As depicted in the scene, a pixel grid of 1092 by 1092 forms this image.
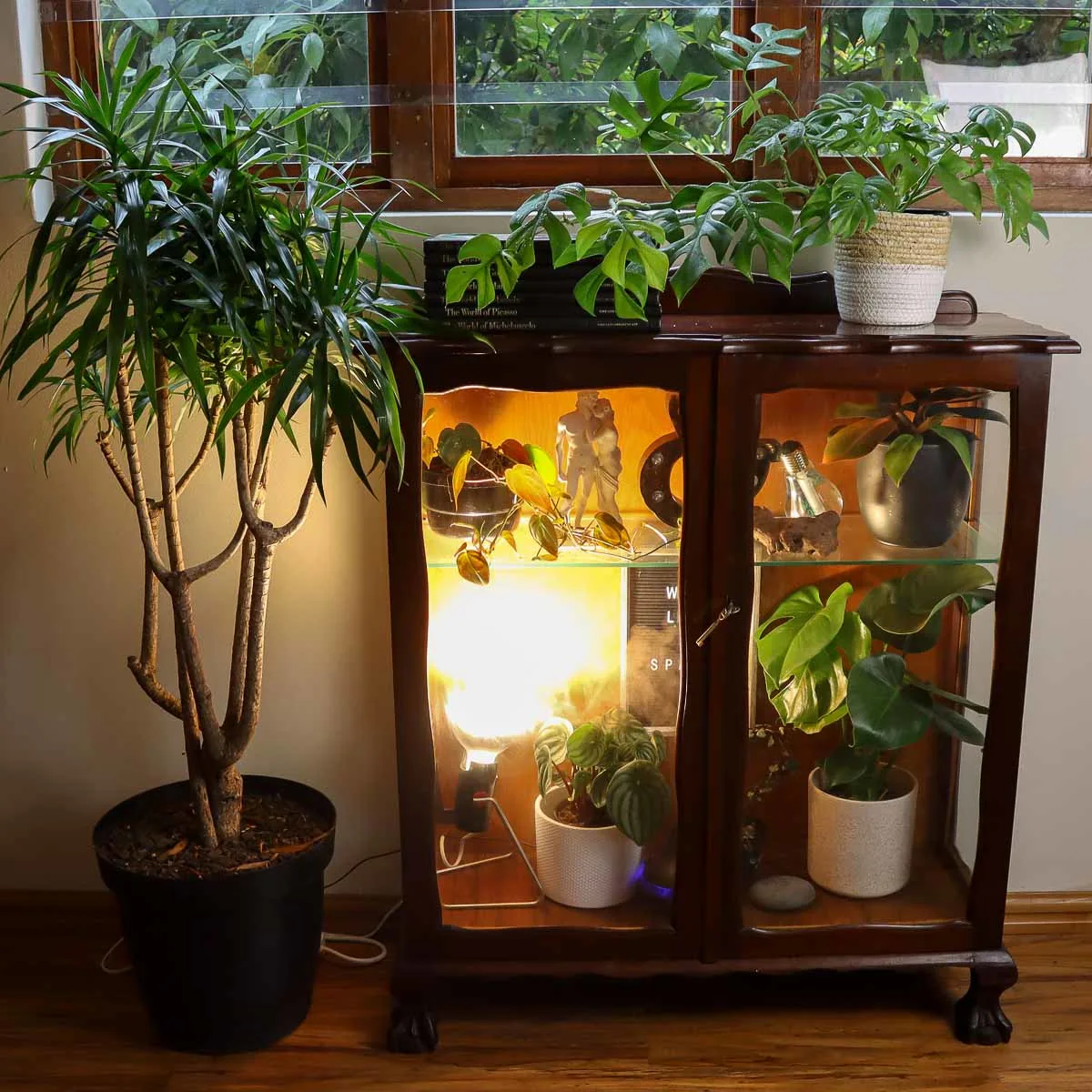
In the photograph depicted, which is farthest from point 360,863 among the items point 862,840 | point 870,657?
point 870,657

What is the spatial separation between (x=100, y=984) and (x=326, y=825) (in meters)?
0.50

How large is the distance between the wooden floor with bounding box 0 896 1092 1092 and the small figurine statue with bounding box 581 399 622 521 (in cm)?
80

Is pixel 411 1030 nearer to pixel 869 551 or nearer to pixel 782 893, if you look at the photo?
pixel 782 893

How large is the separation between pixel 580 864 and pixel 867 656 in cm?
53

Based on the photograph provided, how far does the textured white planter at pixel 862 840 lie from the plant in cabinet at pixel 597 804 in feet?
0.79

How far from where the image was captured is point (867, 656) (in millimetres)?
1896

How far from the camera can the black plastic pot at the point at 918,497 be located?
1814 mm

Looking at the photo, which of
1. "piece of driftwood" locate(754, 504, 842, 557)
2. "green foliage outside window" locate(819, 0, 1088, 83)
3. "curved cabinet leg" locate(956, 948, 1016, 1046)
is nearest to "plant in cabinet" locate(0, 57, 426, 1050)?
"piece of driftwood" locate(754, 504, 842, 557)

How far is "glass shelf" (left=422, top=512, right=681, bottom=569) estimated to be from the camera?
6.06ft

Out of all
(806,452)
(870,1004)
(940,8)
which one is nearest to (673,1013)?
(870,1004)

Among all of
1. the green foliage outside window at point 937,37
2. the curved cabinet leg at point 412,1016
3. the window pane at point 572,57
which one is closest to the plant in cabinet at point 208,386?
the curved cabinet leg at point 412,1016

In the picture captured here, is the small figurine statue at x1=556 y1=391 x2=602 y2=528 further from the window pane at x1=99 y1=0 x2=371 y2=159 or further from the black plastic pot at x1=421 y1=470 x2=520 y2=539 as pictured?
the window pane at x1=99 y1=0 x2=371 y2=159

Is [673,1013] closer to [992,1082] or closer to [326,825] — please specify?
[992,1082]

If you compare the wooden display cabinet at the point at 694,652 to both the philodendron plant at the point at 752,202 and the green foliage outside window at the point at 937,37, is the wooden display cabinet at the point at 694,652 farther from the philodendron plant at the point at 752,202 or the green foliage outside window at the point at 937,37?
the green foliage outside window at the point at 937,37
